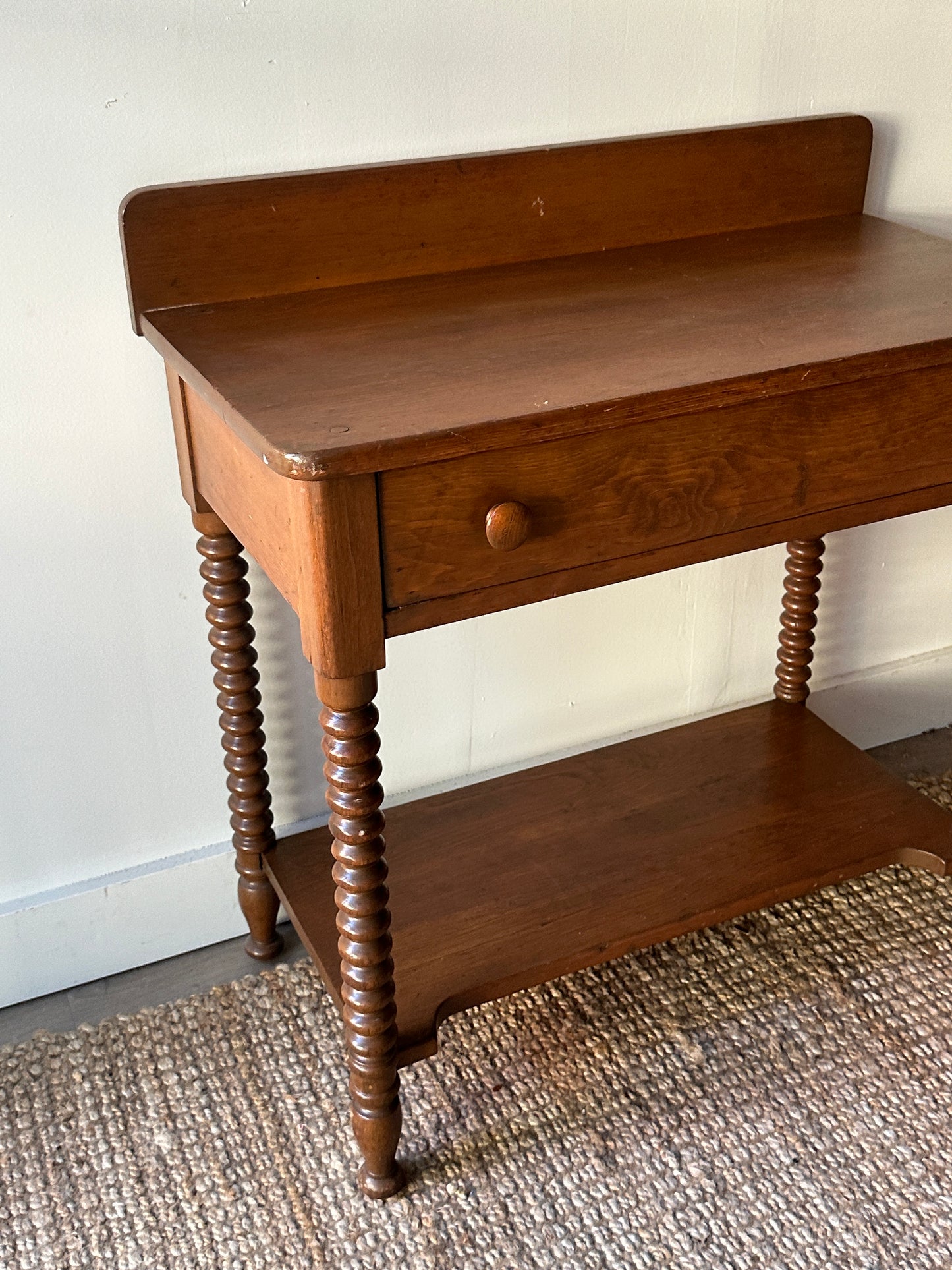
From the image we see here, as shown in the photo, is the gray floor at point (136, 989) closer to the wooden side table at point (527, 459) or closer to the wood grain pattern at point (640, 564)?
the wooden side table at point (527, 459)

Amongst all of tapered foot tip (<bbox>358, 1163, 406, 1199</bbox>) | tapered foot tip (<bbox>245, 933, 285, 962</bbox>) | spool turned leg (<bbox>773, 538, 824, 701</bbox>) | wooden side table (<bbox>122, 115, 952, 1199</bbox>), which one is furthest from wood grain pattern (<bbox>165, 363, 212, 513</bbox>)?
spool turned leg (<bbox>773, 538, 824, 701</bbox>)

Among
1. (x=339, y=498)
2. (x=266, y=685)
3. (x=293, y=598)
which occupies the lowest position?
(x=266, y=685)

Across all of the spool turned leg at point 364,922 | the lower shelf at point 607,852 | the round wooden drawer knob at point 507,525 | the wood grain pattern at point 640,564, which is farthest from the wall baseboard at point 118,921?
the round wooden drawer knob at point 507,525

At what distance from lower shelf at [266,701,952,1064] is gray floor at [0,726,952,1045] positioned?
0.61 feet

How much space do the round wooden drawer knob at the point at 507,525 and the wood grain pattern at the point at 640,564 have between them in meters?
0.05

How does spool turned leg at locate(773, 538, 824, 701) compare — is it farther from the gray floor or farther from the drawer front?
the gray floor

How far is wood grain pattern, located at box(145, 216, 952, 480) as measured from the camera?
3.24 feet

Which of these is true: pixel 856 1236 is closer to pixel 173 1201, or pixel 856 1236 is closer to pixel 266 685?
pixel 173 1201

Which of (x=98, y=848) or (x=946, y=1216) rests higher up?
(x=98, y=848)

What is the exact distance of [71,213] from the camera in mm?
1235

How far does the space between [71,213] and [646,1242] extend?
3.67 ft

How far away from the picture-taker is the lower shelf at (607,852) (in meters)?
1.38

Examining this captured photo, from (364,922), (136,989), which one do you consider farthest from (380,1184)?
(136,989)

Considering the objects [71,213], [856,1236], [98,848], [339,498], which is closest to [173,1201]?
[98,848]
